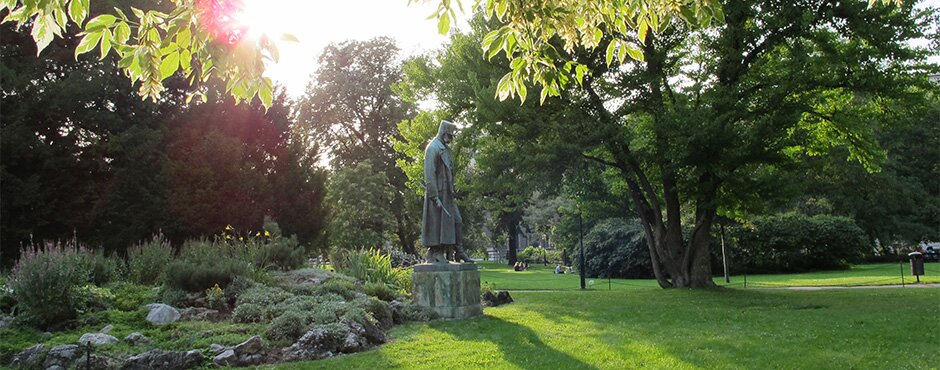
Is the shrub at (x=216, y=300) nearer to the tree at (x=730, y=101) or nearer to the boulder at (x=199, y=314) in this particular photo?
the boulder at (x=199, y=314)

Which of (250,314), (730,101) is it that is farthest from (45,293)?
(730,101)

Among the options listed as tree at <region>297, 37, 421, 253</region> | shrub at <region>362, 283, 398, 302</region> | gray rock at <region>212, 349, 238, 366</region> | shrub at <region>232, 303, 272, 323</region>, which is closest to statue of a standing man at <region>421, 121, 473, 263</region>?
shrub at <region>362, 283, 398, 302</region>

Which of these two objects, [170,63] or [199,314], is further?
[199,314]

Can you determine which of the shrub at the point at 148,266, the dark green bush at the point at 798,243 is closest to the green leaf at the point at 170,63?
the shrub at the point at 148,266

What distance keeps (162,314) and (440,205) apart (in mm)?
4964

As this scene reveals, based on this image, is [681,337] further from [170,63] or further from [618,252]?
[618,252]

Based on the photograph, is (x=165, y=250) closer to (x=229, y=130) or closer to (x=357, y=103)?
(x=229, y=130)

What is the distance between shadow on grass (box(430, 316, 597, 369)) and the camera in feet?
22.8

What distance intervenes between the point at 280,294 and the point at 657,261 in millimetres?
11654

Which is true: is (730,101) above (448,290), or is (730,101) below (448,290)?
above

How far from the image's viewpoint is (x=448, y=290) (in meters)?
11.3

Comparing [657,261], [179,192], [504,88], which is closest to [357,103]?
[179,192]

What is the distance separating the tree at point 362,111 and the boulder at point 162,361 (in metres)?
30.5

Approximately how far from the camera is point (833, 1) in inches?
567
